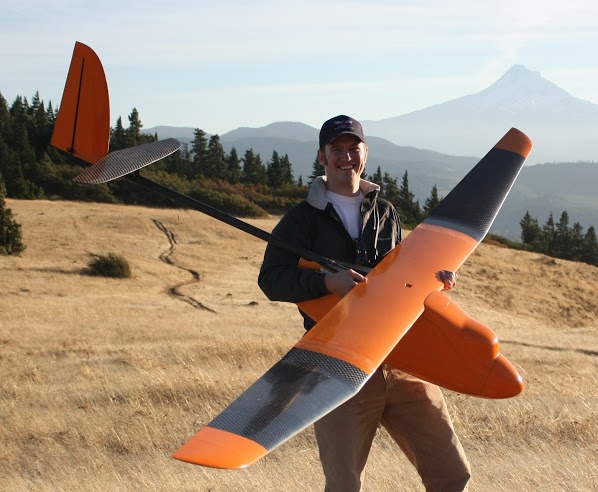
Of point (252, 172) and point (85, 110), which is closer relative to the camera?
point (85, 110)

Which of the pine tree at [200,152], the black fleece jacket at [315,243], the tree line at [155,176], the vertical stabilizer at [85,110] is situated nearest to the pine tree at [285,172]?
the tree line at [155,176]

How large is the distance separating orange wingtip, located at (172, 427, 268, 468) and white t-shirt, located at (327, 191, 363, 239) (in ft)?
6.99

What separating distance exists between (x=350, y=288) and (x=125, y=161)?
2291 millimetres

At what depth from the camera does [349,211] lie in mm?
5188

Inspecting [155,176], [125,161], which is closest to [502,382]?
[125,161]

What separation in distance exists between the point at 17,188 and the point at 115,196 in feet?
21.7

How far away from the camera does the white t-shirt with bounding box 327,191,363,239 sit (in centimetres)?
517

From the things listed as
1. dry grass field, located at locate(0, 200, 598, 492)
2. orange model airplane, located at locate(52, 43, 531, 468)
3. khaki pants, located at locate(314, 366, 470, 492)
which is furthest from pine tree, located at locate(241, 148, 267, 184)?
khaki pants, located at locate(314, 366, 470, 492)

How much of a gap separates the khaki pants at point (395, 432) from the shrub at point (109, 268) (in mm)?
23493

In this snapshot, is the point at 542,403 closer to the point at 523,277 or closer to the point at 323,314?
the point at 323,314

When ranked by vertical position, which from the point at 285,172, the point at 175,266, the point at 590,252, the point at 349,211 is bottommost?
the point at 590,252

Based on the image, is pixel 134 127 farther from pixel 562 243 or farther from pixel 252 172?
pixel 562 243

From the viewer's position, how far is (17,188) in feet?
155

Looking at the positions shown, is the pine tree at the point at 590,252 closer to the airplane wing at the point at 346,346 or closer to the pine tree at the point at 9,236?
the pine tree at the point at 9,236
